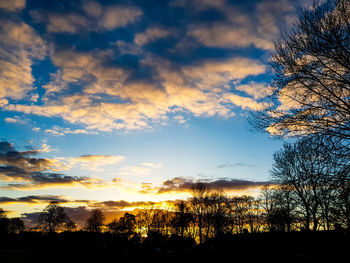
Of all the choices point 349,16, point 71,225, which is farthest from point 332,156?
point 71,225

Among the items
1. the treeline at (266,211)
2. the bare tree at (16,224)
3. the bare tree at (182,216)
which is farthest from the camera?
the bare tree at (16,224)

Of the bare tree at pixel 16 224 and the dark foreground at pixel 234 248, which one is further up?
the dark foreground at pixel 234 248

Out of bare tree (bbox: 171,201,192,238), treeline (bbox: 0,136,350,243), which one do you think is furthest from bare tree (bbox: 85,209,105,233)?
bare tree (bbox: 171,201,192,238)

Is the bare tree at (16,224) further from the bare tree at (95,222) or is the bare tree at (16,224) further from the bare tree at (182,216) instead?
the bare tree at (182,216)

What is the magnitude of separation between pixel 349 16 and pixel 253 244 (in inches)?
507

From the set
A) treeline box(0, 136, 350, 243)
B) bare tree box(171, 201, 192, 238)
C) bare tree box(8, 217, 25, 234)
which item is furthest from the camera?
bare tree box(8, 217, 25, 234)

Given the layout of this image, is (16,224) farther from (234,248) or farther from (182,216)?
(234,248)

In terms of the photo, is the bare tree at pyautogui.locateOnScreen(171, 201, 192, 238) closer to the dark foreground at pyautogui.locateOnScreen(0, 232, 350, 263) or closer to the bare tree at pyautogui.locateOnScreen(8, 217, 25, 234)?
the dark foreground at pyautogui.locateOnScreen(0, 232, 350, 263)

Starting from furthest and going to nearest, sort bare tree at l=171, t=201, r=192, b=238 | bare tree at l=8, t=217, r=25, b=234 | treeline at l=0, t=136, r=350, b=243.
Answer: bare tree at l=8, t=217, r=25, b=234 < bare tree at l=171, t=201, r=192, b=238 < treeline at l=0, t=136, r=350, b=243

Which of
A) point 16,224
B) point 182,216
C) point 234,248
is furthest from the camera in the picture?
point 16,224

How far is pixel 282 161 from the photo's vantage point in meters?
24.7

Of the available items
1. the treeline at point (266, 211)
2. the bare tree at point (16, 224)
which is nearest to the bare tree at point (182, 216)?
the treeline at point (266, 211)

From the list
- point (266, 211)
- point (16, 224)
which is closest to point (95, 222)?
point (16, 224)

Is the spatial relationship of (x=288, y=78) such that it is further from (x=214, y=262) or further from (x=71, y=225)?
(x=71, y=225)
